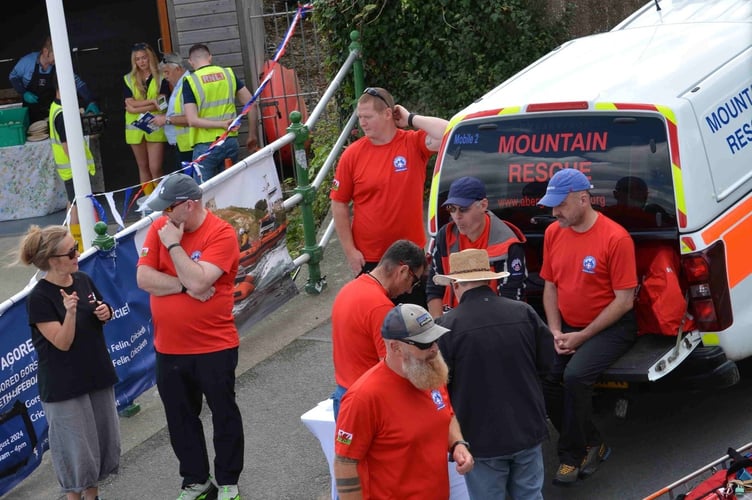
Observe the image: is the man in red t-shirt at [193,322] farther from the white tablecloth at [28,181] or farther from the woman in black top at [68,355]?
the white tablecloth at [28,181]

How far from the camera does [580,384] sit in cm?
573

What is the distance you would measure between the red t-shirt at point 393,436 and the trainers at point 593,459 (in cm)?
172

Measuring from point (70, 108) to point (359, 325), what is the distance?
4.18 m

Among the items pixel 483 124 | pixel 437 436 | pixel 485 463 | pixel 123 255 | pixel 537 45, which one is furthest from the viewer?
pixel 537 45

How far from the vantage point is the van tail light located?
5.66 m

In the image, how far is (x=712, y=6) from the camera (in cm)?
749

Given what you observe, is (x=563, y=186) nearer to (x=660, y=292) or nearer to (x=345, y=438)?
(x=660, y=292)

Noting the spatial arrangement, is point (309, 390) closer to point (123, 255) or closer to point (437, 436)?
point (123, 255)

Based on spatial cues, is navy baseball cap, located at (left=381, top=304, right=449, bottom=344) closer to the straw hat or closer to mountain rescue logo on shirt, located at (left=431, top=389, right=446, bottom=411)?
mountain rescue logo on shirt, located at (left=431, top=389, right=446, bottom=411)

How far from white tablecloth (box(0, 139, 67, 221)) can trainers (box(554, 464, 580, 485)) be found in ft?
29.5

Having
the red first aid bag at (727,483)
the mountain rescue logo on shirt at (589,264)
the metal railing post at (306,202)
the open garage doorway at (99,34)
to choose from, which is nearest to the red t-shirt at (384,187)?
the mountain rescue logo on shirt at (589,264)

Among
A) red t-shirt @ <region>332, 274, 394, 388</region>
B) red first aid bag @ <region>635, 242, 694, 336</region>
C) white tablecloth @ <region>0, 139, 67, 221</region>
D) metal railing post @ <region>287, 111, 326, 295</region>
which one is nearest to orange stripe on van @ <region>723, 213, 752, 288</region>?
red first aid bag @ <region>635, 242, 694, 336</region>

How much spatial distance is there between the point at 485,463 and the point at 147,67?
818 centimetres

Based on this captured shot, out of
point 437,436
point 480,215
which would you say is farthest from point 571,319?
point 437,436
